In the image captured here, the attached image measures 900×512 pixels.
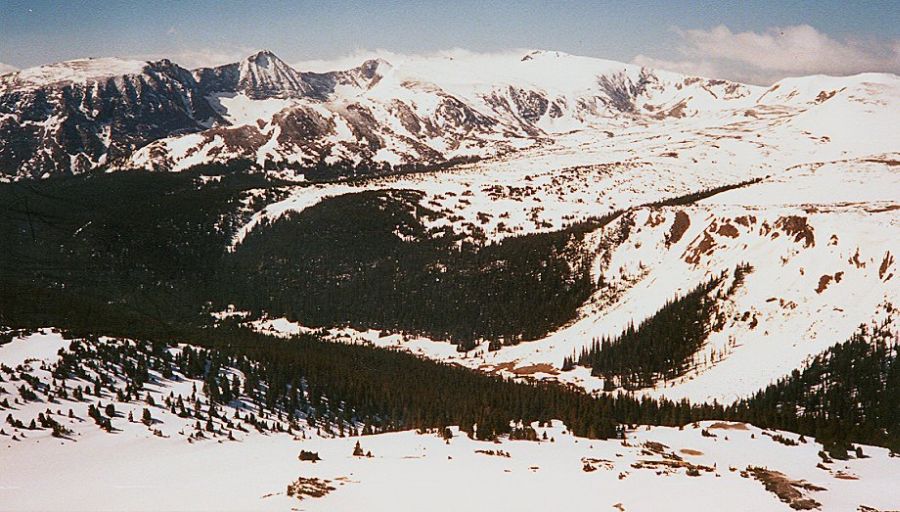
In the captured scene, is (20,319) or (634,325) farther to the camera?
(634,325)

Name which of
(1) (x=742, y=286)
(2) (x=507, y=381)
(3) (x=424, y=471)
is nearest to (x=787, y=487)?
(3) (x=424, y=471)

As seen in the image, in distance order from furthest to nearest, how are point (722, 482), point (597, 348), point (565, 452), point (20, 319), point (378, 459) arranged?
1. point (597, 348)
2. point (20, 319)
3. point (565, 452)
4. point (378, 459)
5. point (722, 482)

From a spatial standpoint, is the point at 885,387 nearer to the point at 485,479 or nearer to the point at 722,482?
the point at 722,482

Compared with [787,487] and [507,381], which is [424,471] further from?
[507,381]

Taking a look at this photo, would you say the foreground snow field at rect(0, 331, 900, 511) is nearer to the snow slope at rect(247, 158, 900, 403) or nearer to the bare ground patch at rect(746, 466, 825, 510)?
the bare ground patch at rect(746, 466, 825, 510)

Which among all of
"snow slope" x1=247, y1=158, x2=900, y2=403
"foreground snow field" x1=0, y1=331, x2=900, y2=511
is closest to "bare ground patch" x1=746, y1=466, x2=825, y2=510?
"foreground snow field" x1=0, y1=331, x2=900, y2=511

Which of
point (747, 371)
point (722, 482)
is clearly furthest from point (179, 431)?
point (747, 371)

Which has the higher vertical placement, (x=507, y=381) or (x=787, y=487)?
(x=787, y=487)

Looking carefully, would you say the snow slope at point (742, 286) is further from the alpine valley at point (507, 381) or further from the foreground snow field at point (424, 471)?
the foreground snow field at point (424, 471)
